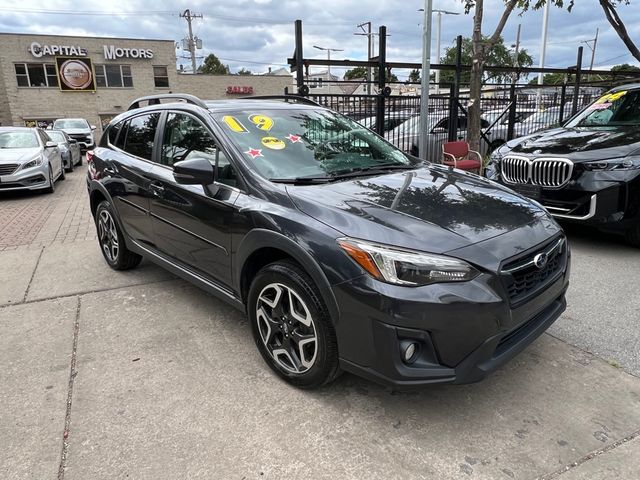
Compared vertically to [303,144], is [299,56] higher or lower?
higher

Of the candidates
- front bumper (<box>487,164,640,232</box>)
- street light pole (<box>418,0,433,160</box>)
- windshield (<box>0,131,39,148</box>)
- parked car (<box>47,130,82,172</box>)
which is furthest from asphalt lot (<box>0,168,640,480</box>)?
parked car (<box>47,130,82,172</box>)

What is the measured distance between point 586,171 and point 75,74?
121ft

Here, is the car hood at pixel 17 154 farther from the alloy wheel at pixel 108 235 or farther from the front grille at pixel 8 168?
the alloy wheel at pixel 108 235

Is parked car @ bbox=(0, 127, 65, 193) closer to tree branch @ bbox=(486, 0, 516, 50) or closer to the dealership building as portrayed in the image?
tree branch @ bbox=(486, 0, 516, 50)

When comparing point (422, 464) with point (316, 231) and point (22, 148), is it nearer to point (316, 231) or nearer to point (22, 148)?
point (316, 231)

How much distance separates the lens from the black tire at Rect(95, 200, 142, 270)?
4746 millimetres

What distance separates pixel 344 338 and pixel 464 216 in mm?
964

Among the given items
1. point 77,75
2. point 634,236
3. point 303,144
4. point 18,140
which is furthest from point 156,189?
point 77,75

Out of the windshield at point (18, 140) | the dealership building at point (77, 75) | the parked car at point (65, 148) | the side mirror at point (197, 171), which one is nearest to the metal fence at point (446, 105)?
A: the side mirror at point (197, 171)

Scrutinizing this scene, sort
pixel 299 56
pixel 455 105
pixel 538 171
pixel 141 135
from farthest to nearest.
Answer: pixel 455 105, pixel 299 56, pixel 538 171, pixel 141 135

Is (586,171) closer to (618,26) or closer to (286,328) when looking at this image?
(286,328)

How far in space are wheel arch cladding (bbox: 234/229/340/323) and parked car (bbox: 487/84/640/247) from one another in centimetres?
372

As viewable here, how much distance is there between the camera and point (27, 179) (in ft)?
33.0

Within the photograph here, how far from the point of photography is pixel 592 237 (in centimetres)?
574
